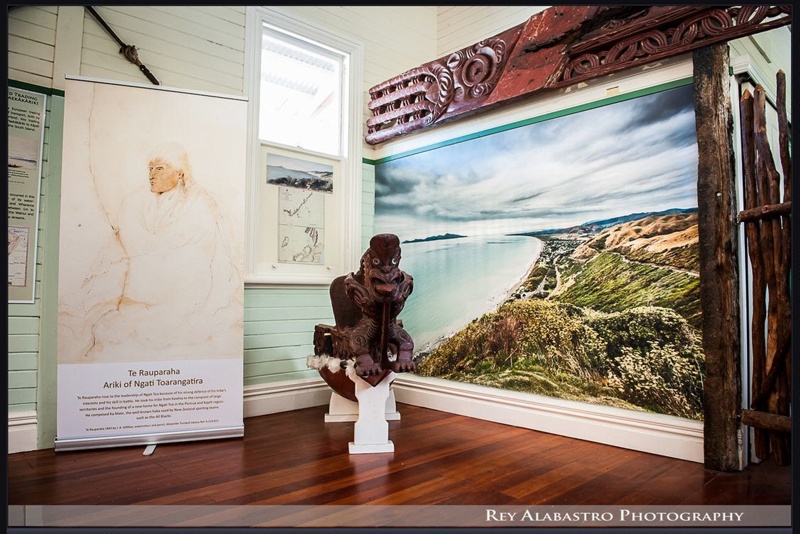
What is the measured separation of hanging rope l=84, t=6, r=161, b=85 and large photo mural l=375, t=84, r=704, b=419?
6.02 feet

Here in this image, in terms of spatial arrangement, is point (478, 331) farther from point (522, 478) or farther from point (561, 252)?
point (522, 478)

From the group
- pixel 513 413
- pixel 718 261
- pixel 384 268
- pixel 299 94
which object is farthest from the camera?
pixel 299 94

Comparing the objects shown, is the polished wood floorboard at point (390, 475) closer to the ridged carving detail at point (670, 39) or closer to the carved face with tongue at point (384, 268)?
the carved face with tongue at point (384, 268)

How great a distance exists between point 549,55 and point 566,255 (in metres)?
1.21

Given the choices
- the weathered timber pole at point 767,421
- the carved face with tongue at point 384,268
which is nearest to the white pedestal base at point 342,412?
the carved face with tongue at point 384,268

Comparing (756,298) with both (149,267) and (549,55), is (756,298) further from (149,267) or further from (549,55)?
(149,267)

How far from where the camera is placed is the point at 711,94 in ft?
8.29

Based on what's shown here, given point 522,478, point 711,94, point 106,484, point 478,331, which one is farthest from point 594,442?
point 106,484

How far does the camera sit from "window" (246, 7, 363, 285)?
373cm

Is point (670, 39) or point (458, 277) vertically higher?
point (670, 39)

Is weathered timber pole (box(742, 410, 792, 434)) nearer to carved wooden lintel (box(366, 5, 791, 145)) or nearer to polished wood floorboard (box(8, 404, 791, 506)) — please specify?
polished wood floorboard (box(8, 404, 791, 506))

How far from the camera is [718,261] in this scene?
2471mm

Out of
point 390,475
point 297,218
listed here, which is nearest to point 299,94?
point 297,218

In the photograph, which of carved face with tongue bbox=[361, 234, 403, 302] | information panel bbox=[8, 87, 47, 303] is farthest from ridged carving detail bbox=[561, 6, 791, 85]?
information panel bbox=[8, 87, 47, 303]
